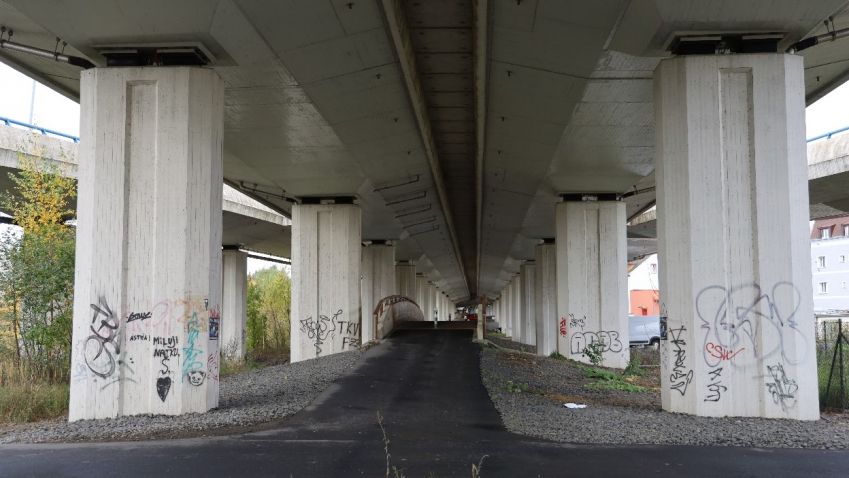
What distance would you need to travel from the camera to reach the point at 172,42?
475 inches

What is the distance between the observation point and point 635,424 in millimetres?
10812

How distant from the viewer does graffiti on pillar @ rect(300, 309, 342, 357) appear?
25.9 meters

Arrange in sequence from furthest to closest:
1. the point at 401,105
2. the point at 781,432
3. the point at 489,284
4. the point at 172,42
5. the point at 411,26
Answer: the point at 489,284 → the point at 401,105 → the point at 411,26 → the point at 172,42 → the point at 781,432

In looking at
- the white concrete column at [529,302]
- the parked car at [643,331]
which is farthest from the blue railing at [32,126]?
the white concrete column at [529,302]

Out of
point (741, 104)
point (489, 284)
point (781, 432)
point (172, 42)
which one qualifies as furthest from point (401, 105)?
point (489, 284)

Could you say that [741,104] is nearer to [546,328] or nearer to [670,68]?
[670,68]

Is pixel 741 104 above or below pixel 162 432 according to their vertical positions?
above

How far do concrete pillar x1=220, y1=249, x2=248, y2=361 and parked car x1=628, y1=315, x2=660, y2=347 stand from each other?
19.3 metres

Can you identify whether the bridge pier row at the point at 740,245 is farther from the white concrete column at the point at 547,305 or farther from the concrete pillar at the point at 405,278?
the concrete pillar at the point at 405,278

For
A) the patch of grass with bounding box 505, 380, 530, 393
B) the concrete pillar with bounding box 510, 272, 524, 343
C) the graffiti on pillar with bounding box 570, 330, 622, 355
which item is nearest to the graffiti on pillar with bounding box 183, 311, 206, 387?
the patch of grass with bounding box 505, 380, 530, 393

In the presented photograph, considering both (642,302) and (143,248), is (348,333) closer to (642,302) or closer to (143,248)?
(143,248)

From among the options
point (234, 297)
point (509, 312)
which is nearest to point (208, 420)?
point (234, 297)

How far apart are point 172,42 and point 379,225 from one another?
24450mm

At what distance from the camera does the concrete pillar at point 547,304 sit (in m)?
35.5
